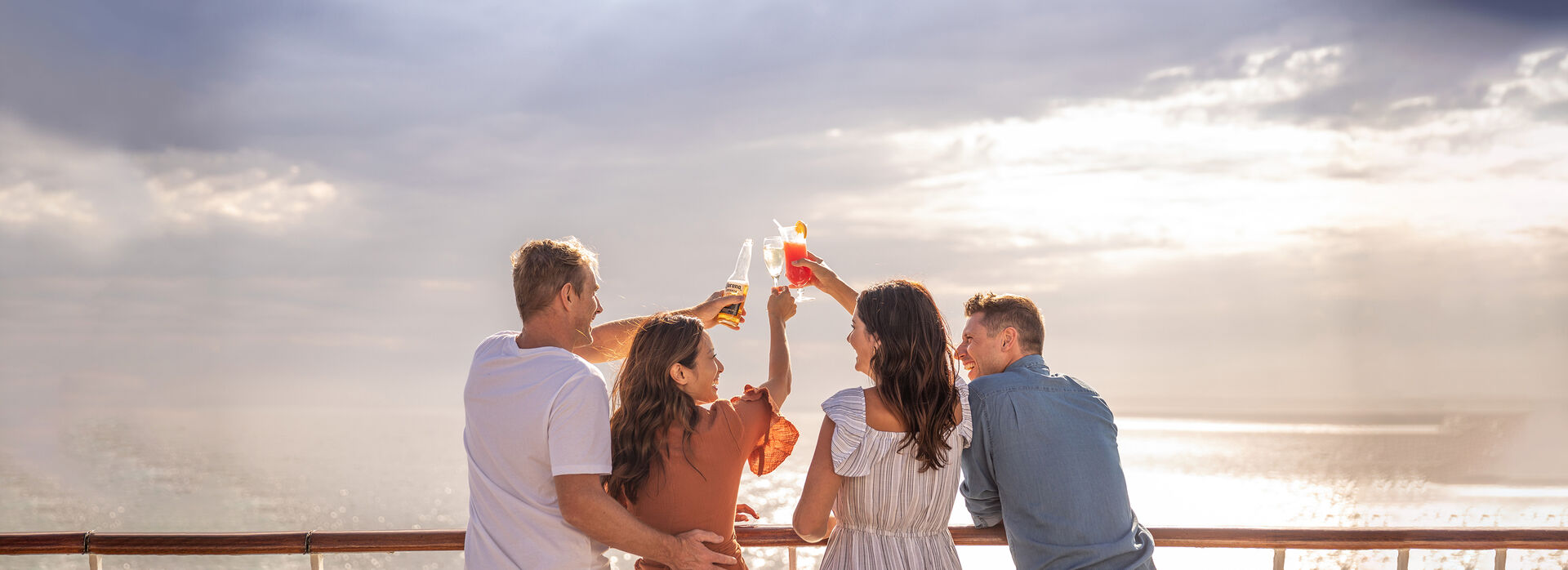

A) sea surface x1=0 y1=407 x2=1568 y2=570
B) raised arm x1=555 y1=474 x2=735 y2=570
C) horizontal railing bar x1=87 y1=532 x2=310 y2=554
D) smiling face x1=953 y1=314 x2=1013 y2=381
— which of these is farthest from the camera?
sea surface x1=0 y1=407 x2=1568 y2=570

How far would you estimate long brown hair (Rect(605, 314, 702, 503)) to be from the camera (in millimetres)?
2240

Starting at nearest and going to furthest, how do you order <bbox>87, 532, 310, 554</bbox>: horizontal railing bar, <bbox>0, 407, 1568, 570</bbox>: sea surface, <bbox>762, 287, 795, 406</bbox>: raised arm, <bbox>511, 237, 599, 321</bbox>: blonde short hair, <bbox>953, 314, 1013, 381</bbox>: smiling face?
1. <bbox>511, 237, 599, 321</bbox>: blonde short hair
2. <bbox>762, 287, 795, 406</bbox>: raised arm
3. <bbox>953, 314, 1013, 381</bbox>: smiling face
4. <bbox>87, 532, 310, 554</bbox>: horizontal railing bar
5. <bbox>0, 407, 1568, 570</bbox>: sea surface

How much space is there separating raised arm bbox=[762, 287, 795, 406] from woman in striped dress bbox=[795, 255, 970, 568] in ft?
0.80

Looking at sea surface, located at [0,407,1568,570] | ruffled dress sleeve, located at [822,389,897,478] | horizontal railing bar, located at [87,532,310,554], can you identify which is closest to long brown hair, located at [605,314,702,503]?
ruffled dress sleeve, located at [822,389,897,478]

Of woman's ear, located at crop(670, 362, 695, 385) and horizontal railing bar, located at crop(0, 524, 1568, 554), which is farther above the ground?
woman's ear, located at crop(670, 362, 695, 385)

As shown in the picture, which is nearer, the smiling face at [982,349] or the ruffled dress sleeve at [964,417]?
the ruffled dress sleeve at [964,417]

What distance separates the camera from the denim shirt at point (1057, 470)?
93.6 inches

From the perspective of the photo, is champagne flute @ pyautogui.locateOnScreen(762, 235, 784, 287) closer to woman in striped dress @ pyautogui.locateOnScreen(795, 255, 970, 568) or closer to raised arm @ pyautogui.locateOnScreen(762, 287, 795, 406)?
raised arm @ pyautogui.locateOnScreen(762, 287, 795, 406)

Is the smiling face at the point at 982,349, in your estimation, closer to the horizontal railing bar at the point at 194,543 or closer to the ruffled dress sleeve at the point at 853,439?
the ruffled dress sleeve at the point at 853,439

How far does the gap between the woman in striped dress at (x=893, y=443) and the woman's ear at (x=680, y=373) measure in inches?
13.8

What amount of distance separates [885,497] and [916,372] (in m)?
0.35

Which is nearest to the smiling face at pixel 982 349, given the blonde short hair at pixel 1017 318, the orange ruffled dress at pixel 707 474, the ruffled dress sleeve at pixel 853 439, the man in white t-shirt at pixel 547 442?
the blonde short hair at pixel 1017 318

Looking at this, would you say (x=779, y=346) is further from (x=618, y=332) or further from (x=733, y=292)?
(x=618, y=332)

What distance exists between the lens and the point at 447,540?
2838 millimetres
